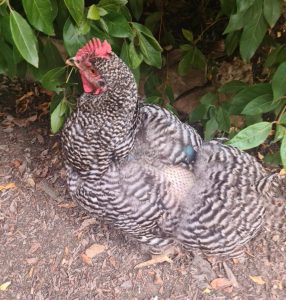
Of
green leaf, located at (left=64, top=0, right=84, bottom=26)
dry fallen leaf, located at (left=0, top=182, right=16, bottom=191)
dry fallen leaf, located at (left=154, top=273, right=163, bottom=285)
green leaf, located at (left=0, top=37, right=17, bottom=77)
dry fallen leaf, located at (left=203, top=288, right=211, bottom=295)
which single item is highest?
green leaf, located at (left=64, top=0, right=84, bottom=26)

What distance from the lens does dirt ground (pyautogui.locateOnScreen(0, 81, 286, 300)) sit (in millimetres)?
2018

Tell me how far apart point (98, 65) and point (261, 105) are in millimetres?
554

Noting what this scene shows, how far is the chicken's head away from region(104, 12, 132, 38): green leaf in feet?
0.30

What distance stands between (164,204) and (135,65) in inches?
22.0

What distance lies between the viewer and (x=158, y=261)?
212cm

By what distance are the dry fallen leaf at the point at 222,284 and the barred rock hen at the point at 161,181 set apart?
233mm

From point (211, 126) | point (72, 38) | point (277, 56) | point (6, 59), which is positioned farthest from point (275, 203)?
point (6, 59)

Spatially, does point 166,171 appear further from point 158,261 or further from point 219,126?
point 158,261

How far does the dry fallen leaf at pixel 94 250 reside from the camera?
2144 millimetres

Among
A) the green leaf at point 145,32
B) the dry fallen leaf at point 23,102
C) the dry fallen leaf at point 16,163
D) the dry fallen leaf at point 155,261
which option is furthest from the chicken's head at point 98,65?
the dry fallen leaf at point 23,102

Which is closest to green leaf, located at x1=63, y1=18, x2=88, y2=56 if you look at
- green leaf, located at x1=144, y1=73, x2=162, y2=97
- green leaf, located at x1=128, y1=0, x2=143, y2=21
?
green leaf, located at x1=128, y1=0, x2=143, y2=21

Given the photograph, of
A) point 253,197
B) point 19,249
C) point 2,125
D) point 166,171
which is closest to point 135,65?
point 166,171

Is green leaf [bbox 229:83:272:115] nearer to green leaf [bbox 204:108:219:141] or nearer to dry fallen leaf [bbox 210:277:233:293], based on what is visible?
green leaf [bbox 204:108:219:141]

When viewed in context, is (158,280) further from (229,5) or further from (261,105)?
(229,5)
